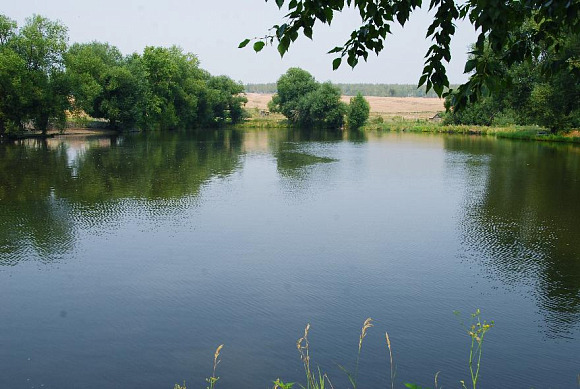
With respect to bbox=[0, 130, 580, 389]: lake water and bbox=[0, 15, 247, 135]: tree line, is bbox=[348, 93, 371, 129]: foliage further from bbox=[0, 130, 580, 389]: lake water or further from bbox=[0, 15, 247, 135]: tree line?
bbox=[0, 130, 580, 389]: lake water

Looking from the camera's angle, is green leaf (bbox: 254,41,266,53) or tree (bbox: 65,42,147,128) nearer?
green leaf (bbox: 254,41,266,53)

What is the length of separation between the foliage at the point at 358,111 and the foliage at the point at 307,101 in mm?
1199

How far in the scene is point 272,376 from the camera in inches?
217

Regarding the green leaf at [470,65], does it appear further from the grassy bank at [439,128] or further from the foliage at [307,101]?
the foliage at [307,101]

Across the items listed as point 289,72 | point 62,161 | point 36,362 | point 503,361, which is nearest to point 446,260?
point 503,361

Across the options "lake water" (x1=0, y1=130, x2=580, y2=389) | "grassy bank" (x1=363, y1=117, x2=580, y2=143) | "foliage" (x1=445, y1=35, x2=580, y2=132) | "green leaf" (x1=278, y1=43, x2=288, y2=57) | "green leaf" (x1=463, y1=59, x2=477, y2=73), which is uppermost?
"foliage" (x1=445, y1=35, x2=580, y2=132)

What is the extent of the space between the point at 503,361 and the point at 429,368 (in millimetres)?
923

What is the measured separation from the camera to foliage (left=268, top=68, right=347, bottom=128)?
7556 cm

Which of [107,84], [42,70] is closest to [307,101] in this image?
→ [107,84]

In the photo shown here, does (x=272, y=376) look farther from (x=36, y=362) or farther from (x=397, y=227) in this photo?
(x=397, y=227)

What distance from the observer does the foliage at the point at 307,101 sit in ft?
248

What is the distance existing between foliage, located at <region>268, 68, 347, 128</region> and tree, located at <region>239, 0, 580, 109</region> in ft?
236

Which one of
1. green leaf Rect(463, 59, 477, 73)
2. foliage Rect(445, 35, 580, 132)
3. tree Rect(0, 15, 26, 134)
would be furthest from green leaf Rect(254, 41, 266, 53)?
tree Rect(0, 15, 26, 134)

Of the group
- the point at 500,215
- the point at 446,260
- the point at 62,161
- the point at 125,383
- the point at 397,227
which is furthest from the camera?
the point at 62,161
